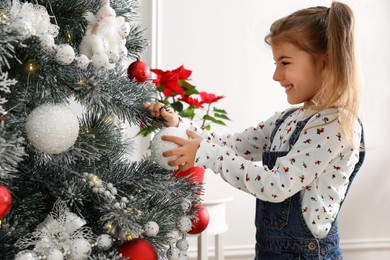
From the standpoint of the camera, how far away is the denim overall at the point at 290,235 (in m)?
1.17

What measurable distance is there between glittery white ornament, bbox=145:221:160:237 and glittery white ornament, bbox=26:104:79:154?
206mm

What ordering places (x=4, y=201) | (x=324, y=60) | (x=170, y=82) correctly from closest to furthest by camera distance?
(x=4, y=201), (x=324, y=60), (x=170, y=82)

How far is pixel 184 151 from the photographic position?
3.31 feet

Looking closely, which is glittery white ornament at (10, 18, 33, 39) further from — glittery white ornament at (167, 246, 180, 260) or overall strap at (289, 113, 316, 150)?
overall strap at (289, 113, 316, 150)

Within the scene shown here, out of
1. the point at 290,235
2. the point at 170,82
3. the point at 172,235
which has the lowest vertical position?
the point at 290,235

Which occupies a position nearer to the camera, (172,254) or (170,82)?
(172,254)

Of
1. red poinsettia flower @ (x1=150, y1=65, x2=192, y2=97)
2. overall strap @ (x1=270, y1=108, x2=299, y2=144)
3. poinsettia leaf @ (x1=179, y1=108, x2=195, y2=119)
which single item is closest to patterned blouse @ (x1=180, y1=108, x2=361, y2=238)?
overall strap @ (x1=270, y1=108, x2=299, y2=144)

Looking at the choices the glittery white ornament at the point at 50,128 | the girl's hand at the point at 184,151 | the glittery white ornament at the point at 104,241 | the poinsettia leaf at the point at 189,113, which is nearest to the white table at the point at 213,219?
the poinsettia leaf at the point at 189,113

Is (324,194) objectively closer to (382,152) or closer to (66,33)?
(66,33)

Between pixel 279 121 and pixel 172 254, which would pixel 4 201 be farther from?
pixel 279 121

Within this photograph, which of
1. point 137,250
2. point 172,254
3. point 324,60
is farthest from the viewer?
point 324,60

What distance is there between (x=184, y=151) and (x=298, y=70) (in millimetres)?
365

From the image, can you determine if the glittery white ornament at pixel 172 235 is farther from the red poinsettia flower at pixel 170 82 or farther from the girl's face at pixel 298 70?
the red poinsettia flower at pixel 170 82

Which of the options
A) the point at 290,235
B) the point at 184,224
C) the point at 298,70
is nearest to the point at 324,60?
the point at 298,70
